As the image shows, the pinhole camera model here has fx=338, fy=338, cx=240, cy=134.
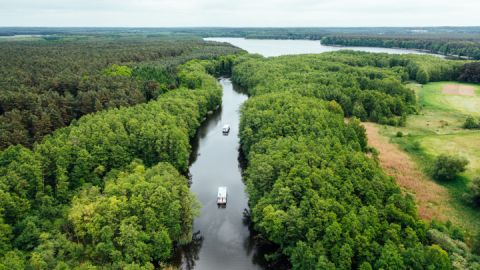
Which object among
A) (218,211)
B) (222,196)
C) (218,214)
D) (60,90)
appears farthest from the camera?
(60,90)

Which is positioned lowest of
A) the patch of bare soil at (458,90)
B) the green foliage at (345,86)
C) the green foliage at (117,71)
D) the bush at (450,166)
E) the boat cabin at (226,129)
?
the boat cabin at (226,129)

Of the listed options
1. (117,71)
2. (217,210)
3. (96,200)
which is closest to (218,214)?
(217,210)

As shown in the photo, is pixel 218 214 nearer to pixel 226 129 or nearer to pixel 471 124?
pixel 226 129

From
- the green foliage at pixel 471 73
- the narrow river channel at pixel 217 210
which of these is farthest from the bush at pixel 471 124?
the green foliage at pixel 471 73

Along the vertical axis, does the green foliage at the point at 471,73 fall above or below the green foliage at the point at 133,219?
above

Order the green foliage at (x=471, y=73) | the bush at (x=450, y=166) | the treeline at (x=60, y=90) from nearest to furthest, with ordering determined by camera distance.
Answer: the bush at (x=450, y=166)
the treeline at (x=60, y=90)
the green foliage at (x=471, y=73)

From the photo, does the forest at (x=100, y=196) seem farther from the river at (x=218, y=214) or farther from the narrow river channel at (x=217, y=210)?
the narrow river channel at (x=217, y=210)
